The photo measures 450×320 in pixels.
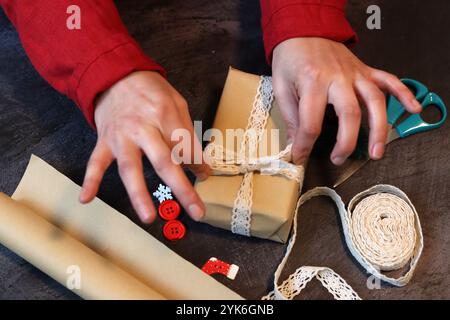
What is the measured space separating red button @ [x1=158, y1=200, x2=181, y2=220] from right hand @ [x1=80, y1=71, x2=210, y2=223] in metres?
0.09

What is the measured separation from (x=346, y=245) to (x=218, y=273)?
0.54ft

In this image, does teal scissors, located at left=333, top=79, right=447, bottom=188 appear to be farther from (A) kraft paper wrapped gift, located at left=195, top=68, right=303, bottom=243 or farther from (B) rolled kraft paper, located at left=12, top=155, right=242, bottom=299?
(B) rolled kraft paper, located at left=12, top=155, right=242, bottom=299

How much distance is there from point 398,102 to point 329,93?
6.9 inches

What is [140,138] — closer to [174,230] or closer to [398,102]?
[174,230]

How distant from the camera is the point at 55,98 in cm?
74

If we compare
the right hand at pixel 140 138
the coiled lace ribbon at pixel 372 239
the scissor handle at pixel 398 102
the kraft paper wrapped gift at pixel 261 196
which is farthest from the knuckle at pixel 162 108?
the scissor handle at pixel 398 102

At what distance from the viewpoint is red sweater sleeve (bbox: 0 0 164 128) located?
57 centimetres

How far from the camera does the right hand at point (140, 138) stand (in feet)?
1.73

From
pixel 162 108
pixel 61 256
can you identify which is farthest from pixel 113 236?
pixel 162 108

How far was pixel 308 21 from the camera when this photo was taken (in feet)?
2.05

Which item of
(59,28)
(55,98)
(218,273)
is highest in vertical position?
(59,28)

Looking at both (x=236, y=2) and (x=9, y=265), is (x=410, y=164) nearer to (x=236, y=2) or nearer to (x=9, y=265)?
(x=236, y=2)

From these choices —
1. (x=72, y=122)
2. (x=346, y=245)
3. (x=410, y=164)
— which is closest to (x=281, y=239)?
(x=346, y=245)

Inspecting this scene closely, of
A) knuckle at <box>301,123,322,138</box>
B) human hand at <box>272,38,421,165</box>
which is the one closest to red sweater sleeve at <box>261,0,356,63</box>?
human hand at <box>272,38,421,165</box>
